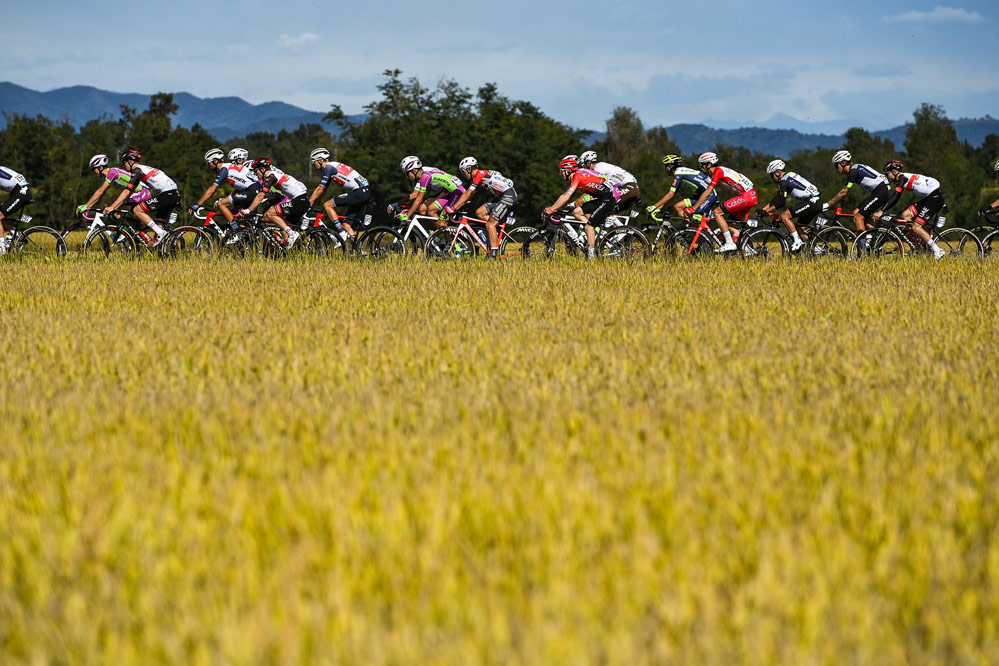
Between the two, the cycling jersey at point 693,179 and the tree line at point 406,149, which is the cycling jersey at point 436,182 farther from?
the tree line at point 406,149

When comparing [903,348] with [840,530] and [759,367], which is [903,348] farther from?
[840,530]

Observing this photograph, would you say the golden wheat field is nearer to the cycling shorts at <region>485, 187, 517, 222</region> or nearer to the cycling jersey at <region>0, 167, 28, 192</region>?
the cycling shorts at <region>485, 187, 517, 222</region>

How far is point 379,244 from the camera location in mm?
17656

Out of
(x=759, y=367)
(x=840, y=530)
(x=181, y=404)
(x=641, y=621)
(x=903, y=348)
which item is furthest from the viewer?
(x=903, y=348)

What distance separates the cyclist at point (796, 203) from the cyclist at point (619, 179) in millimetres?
2488

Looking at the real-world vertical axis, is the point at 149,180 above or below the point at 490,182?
below

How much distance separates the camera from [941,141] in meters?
109

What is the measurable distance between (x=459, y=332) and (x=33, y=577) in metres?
5.28

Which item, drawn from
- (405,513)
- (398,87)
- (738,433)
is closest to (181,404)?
(405,513)

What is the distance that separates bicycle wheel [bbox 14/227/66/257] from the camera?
60.2 feet

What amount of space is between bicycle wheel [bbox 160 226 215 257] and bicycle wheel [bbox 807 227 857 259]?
34.2ft

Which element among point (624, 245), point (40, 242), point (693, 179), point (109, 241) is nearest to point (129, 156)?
point (109, 241)

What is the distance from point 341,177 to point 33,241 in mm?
6191

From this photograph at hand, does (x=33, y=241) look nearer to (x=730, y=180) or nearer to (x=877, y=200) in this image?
(x=730, y=180)
